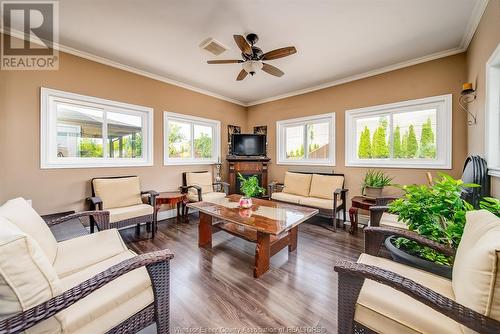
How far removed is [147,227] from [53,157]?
163 cm

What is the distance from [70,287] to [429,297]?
183cm

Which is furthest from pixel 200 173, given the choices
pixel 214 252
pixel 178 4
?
pixel 178 4

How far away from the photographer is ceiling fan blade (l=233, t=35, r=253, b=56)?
214 centimetres

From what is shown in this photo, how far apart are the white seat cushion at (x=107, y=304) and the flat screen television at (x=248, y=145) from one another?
4034 mm

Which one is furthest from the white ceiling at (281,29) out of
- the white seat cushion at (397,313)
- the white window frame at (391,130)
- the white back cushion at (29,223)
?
the white seat cushion at (397,313)

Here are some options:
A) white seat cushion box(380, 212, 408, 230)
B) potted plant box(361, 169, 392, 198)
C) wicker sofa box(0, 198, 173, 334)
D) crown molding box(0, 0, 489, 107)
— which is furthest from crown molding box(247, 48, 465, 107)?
wicker sofa box(0, 198, 173, 334)

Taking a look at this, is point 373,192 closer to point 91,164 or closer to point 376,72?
point 376,72

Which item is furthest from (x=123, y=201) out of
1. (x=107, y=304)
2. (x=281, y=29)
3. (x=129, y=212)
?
(x=281, y=29)

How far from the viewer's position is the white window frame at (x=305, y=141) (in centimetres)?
418

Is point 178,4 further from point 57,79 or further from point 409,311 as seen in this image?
point 409,311

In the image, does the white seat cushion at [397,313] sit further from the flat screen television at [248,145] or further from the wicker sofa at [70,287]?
the flat screen television at [248,145]

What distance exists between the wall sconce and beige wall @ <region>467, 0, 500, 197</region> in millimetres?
62

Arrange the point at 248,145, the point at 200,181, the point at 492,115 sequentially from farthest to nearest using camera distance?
the point at 248,145, the point at 200,181, the point at 492,115

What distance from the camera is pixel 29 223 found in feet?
4.39
